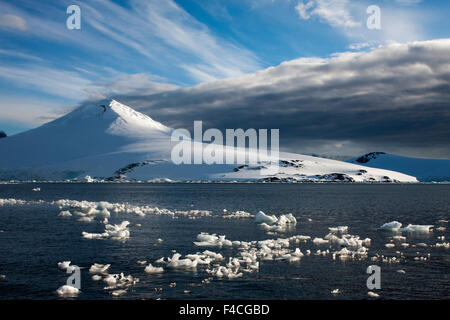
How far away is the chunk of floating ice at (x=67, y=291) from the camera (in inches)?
671

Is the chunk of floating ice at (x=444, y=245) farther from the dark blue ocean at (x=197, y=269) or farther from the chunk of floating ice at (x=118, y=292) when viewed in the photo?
the chunk of floating ice at (x=118, y=292)

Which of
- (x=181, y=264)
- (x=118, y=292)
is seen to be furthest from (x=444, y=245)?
(x=118, y=292)

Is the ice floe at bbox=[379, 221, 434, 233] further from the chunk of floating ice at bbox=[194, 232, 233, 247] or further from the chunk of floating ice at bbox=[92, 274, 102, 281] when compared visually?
the chunk of floating ice at bbox=[92, 274, 102, 281]

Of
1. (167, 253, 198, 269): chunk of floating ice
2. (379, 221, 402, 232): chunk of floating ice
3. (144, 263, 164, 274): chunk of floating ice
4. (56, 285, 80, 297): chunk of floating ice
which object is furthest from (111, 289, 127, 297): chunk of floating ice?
(379, 221, 402, 232): chunk of floating ice

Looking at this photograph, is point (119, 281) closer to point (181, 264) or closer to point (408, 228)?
point (181, 264)

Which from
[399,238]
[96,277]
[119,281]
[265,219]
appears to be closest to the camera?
[119,281]

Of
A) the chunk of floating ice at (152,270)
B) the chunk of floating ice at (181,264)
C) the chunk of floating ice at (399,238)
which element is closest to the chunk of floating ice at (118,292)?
the chunk of floating ice at (152,270)

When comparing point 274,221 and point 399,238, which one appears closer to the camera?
point 399,238

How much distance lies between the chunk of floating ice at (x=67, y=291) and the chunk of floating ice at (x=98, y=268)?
3.20 m

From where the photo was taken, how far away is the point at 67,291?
17203 mm

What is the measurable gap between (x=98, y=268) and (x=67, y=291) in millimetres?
3737

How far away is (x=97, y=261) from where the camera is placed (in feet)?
76.1

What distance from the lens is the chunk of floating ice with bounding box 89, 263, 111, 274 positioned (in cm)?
2064
